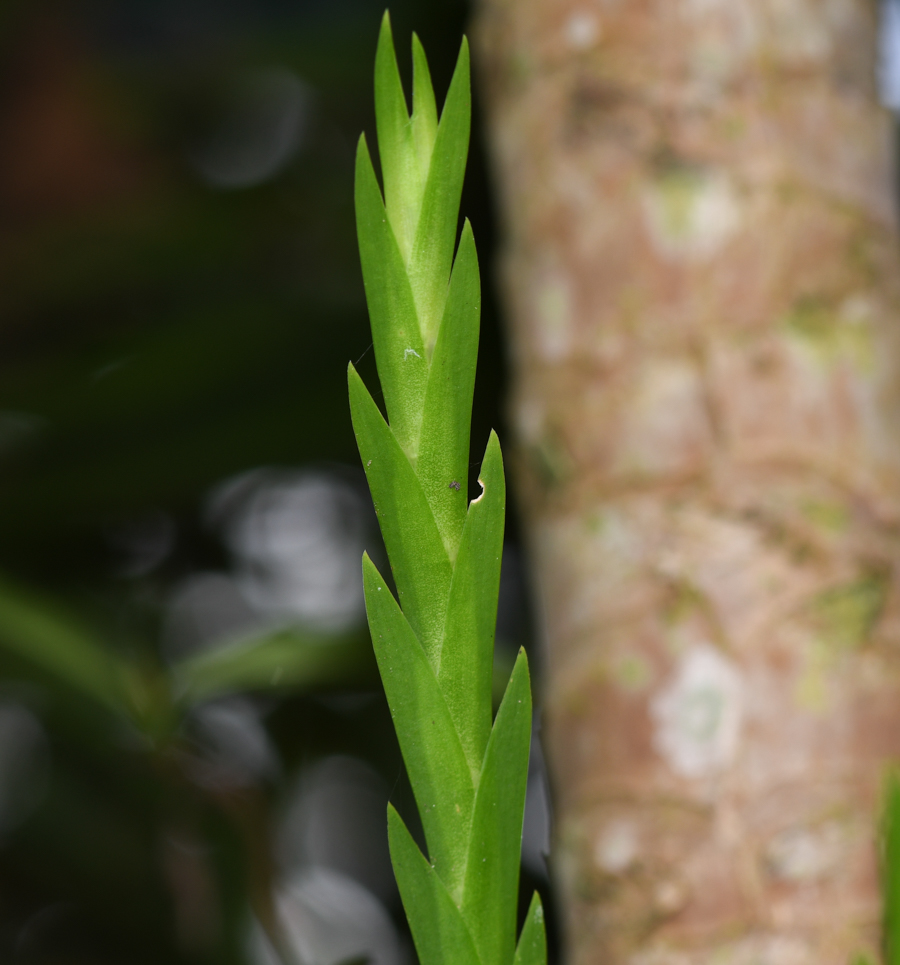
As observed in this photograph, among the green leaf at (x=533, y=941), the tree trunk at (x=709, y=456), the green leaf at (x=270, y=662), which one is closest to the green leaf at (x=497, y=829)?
the green leaf at (x=533, y=941)

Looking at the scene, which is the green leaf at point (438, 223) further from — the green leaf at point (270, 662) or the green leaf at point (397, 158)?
the green leaf at point (270, 662)

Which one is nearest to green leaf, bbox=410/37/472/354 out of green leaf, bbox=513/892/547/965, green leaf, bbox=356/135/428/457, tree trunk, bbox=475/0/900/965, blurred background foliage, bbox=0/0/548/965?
green leaf, bbox=356/135/428/457

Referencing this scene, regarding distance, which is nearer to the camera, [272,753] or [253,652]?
[253,652]

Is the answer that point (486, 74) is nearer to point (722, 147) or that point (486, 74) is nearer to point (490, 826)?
point (722, 147)

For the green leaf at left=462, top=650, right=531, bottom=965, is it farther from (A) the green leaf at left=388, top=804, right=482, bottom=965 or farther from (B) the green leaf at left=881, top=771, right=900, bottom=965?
(B) the green leaf at left=881, top=771, right=900, bottom=965

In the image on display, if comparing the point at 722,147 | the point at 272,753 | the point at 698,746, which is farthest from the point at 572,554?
the point at 272,753
